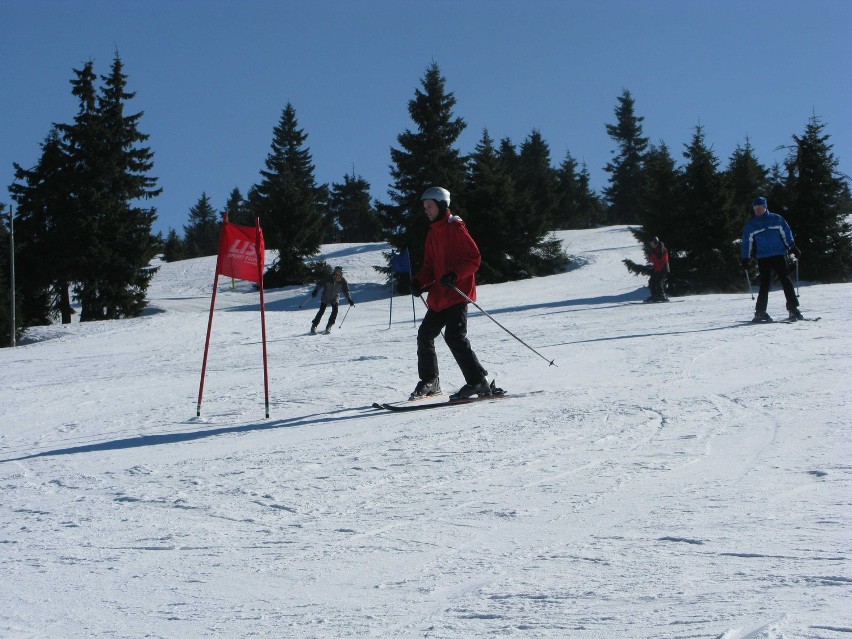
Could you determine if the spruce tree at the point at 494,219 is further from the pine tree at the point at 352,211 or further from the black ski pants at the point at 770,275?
the pine tree at the point at 352,211

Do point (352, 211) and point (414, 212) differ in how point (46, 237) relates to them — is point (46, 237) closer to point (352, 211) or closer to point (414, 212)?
point (414, 212)

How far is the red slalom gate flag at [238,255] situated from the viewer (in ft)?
27.6

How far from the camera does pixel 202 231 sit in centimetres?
11306

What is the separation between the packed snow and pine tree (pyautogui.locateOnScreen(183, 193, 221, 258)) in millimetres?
77316

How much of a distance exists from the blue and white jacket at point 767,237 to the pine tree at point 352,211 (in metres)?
74.7

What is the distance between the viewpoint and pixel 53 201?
138 ft

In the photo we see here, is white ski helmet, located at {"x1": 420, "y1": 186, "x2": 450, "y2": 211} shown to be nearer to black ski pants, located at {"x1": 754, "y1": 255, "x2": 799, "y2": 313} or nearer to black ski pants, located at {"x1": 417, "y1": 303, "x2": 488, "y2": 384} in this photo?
black ski pants, located at {"x1": 417, "y1": 303, "x2": 488, "y2": 384}

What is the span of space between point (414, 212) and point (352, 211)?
49.1 m

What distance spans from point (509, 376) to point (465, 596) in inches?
280

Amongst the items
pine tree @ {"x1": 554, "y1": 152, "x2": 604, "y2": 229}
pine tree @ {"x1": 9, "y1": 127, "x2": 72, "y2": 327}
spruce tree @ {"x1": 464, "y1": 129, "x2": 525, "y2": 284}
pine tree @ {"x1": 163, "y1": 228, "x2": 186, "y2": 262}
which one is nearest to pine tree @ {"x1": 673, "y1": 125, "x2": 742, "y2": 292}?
spruce tree @ {"x1": 464, "y1": 129, "x2": 525, "y2": 284}

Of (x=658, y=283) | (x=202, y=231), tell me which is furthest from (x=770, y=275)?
(x=202, y=231)

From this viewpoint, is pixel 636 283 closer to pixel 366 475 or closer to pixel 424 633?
pixel 366 475

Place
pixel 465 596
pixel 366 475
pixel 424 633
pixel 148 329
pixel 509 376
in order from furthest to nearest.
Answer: pixel 148 329 < pixel 509 376 < pixel 366 475 < pixel 465 596 < pixel 424 633

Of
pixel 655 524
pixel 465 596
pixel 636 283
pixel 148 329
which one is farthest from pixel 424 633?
pixel 636 283
